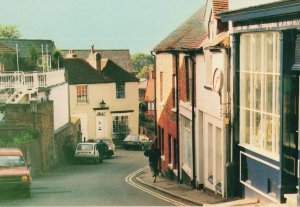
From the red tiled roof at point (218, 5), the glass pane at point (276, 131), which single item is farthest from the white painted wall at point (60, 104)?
the glass pane at point (276, 131)

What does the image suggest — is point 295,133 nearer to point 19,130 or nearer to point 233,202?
point 233,202

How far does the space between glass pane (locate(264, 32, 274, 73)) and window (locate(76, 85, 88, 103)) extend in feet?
110

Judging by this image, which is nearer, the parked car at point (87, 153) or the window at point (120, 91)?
the parked car at point (87, 153)

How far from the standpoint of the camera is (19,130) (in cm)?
1973

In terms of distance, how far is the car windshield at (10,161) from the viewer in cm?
1366

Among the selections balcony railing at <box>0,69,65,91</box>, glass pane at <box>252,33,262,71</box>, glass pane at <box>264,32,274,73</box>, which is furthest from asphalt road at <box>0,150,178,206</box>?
glass pane at <box>264,32,274,73</box>

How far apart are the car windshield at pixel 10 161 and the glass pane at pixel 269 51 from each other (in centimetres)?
796

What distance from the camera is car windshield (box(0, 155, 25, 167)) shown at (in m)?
13.7

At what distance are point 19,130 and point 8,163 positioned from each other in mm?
6188

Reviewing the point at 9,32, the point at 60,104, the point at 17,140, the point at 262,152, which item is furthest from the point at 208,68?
the point at 60,104

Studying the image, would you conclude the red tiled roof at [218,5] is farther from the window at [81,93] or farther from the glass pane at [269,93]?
the window at [81,93]

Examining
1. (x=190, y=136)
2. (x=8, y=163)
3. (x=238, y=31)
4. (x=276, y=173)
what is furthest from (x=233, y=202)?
(x=8, y=163)

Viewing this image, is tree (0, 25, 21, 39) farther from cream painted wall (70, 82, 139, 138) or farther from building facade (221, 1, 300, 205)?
cream painted wall (70, 82, 139, 138)

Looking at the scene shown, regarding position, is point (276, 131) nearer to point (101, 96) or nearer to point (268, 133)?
point (268, 133)
